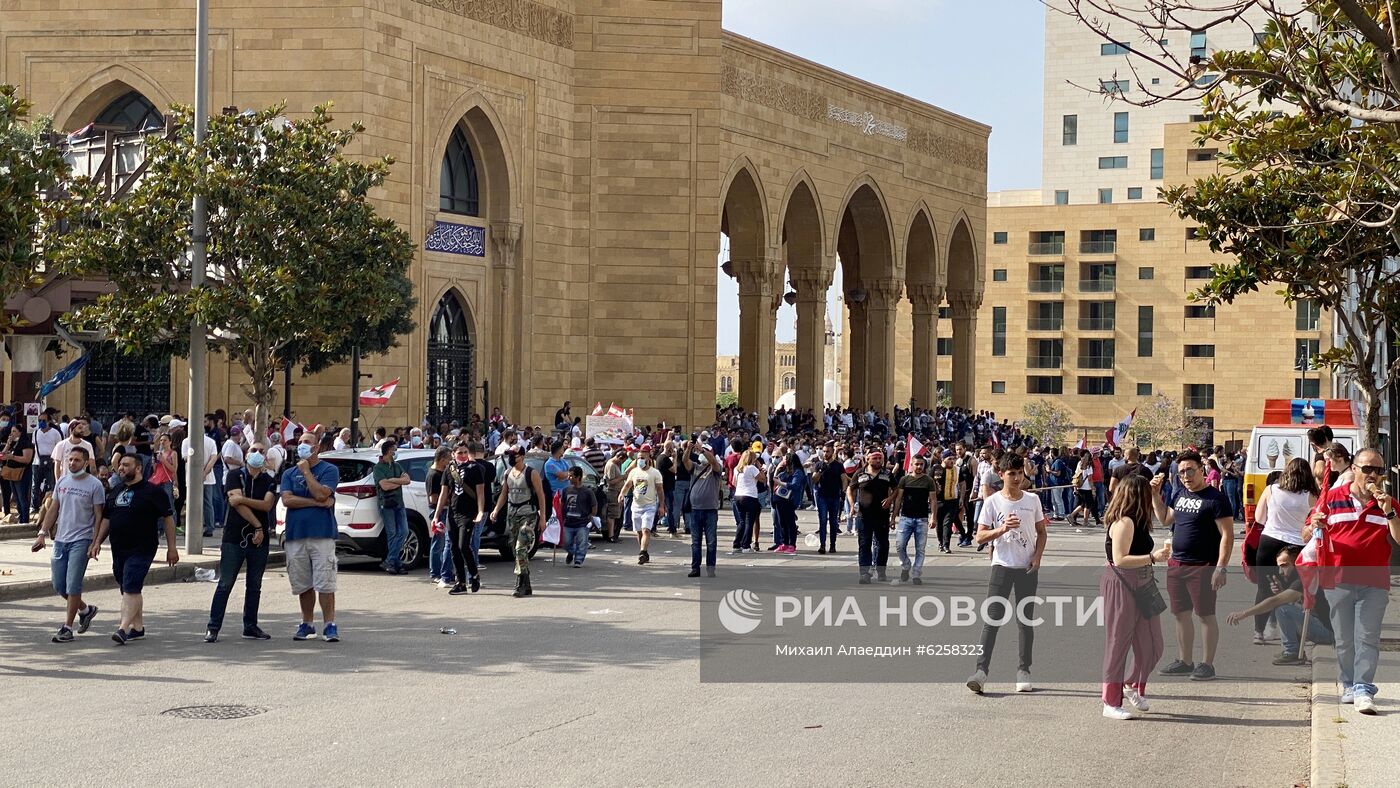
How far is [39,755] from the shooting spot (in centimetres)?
790

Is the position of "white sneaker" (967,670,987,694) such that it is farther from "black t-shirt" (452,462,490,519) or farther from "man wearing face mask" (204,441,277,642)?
"black t-shirt" (452,462,490,519)

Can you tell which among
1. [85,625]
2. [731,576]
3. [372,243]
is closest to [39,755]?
[85,625]

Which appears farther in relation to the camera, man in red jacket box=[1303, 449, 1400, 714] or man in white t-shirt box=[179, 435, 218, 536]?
man in white t-shirt box=[179, 435, 218, 536]

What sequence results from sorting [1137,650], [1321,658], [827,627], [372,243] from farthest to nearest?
[372,243]
[827,627]
[1321,658]
[1137,650]

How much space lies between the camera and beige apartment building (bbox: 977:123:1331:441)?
75188 millimetres

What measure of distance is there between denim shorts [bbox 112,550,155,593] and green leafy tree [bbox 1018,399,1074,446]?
65.0 metres

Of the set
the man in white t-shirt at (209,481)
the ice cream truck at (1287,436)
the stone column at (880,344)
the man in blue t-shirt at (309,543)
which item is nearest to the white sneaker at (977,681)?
the man in blue t-shirt at (309,543)

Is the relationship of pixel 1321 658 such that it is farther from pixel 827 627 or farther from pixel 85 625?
pixel 85 625

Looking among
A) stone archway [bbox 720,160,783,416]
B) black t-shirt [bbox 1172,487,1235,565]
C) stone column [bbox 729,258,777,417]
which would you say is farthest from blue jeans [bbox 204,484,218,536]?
stone column [bbox 729,258,777,417]

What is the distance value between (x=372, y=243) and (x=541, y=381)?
15065 mm

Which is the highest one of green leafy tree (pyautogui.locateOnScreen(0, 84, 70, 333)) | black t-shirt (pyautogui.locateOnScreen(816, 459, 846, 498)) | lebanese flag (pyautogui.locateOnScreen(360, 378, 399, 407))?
green leafy tree (pyautogui.locateOnScreen(0, 84, 70, 333))

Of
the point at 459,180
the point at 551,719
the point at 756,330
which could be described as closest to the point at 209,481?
the point at 551,719

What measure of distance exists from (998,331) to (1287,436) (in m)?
56.0

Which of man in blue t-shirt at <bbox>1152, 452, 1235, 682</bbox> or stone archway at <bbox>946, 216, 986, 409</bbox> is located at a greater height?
stone archway at <bbox>946, 216, 986, 409</bbox>
